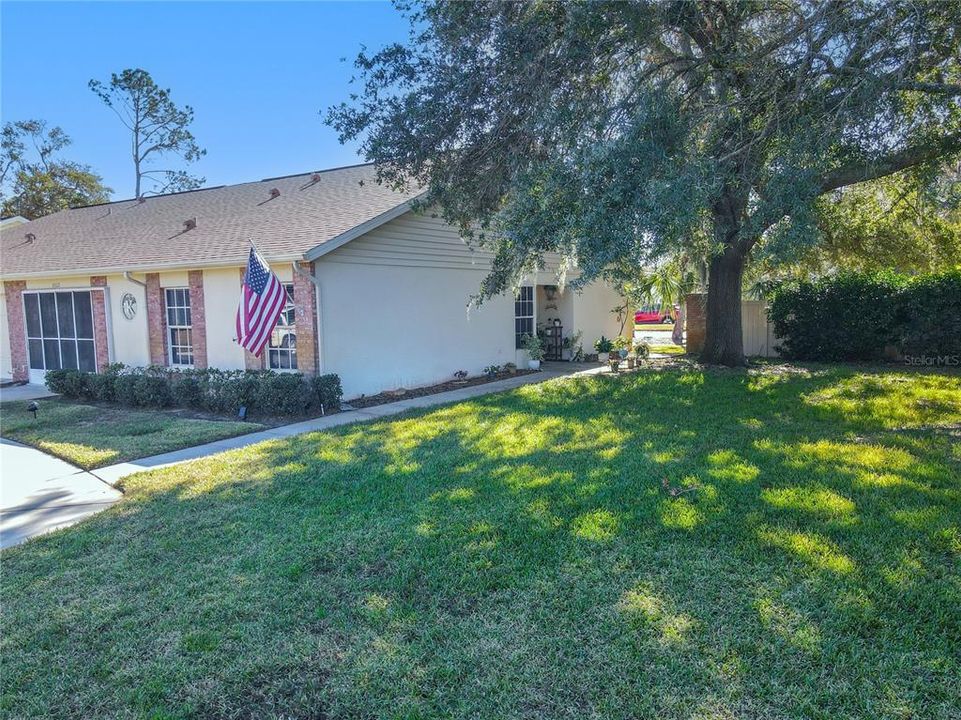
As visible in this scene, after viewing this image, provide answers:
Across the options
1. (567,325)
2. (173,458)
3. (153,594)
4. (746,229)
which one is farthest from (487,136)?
(567,325)

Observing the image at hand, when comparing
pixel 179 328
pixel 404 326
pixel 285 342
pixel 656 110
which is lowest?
pixel 285 342

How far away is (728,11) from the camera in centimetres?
708

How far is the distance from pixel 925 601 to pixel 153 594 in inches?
180

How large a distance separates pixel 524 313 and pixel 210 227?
309 inches

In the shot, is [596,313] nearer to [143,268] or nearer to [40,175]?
[143,268]

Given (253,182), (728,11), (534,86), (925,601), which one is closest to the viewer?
(925,601)

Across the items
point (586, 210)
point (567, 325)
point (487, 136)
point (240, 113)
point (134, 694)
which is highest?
point (240, 113)

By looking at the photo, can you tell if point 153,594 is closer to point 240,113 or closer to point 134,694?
point 134,694

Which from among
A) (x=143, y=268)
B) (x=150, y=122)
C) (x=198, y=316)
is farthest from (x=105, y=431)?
(x=150, y=122)

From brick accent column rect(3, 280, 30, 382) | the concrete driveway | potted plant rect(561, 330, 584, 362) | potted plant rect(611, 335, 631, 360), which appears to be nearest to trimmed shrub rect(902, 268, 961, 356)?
potted plant rect(611, 335, 631, 360)

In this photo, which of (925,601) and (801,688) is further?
(925,601)

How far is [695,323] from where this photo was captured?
18.1m

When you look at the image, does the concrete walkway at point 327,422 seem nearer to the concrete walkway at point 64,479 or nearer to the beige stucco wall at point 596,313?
the concrete walkway at point 64,479

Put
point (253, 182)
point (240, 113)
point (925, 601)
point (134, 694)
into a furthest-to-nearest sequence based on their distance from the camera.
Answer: point (240, 113), point (253, 182), point (925, 601), point (134, 694)
